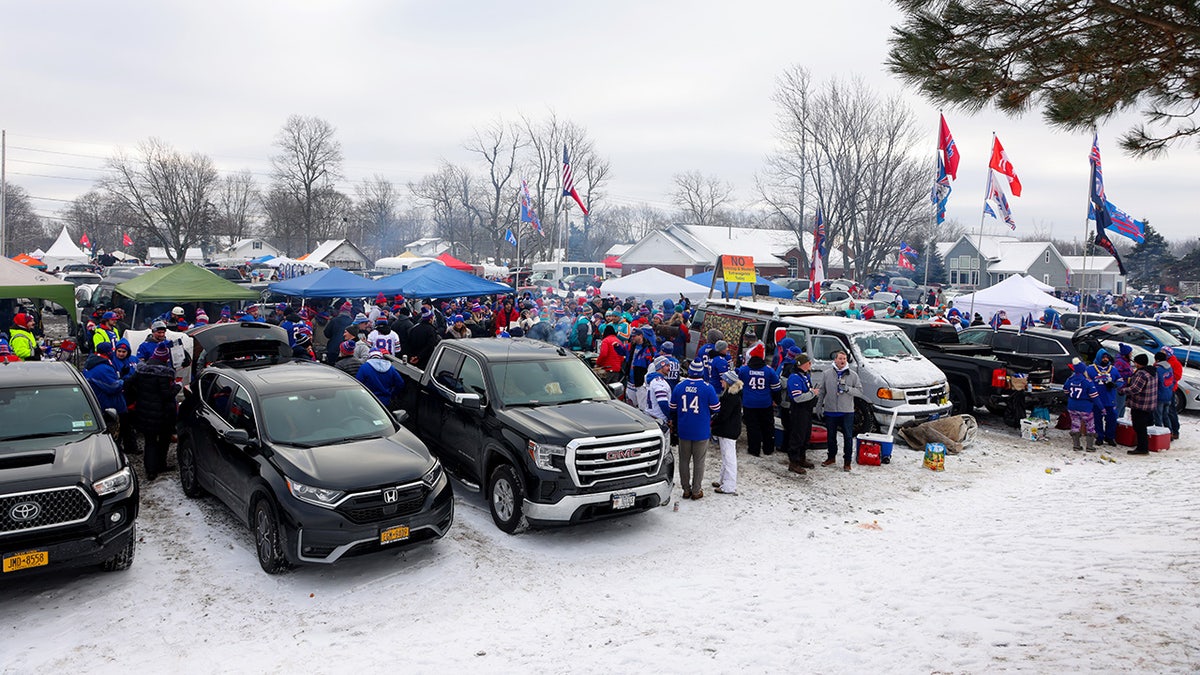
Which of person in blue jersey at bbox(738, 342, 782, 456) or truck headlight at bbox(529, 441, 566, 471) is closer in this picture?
truck headlight at bbox(529, 441, 566, 471)

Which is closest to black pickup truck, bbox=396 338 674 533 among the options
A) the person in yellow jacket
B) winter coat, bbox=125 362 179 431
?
winter coat, bbox=125 362 179 431

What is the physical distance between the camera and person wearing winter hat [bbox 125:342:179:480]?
362 inches

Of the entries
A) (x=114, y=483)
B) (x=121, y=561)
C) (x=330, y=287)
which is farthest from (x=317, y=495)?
(x=330, y=287)

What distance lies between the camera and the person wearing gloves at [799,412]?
→ 34.0 feet

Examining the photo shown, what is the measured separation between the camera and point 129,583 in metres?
6.51

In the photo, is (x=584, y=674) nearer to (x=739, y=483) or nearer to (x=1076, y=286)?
(x=739, y=483)

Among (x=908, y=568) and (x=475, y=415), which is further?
(x=475, y=415)

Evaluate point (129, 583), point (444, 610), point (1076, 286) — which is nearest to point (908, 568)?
point (444, 610)

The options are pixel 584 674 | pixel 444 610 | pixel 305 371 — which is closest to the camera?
pixel 584 674

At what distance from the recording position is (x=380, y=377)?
32.5 ft

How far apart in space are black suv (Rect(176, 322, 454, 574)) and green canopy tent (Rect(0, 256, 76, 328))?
34.2 feet

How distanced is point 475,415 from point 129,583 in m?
3.57

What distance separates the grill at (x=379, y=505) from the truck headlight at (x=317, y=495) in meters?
0.08

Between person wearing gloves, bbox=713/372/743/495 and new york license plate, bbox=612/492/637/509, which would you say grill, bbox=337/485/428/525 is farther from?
person wearing gloves, bbox=713/372/743/495
